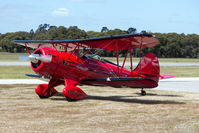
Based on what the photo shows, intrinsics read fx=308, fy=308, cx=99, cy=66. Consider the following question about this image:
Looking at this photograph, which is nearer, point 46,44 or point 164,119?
point 164,119

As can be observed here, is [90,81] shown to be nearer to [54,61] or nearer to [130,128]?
[54,61]

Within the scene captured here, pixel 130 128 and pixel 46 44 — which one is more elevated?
pixel 46 44

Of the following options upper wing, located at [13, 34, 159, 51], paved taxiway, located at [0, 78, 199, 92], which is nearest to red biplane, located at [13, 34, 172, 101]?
upper wing, located at [13, 34, 159, 51]

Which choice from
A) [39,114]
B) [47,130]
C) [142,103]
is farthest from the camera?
[142,103]

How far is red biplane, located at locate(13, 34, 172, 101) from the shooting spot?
12.5m

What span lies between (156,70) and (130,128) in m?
6.35

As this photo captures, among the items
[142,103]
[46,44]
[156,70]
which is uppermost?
[46,44]

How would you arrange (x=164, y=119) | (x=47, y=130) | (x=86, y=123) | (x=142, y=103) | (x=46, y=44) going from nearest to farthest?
(x=47, y=130) → (x=86, y=123) → (x=164, y=119) → (x=142, y=103) → (x=46, y=44)

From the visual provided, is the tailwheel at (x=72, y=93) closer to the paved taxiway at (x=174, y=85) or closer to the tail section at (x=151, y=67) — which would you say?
the tail section at (x=151, y=67)

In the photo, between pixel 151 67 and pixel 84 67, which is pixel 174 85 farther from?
pixel 84 67

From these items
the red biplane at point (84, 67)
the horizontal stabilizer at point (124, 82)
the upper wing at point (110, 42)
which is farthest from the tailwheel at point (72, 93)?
the upper wing at point (110, 42)

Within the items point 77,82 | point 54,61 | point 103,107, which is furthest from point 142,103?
point 54,61

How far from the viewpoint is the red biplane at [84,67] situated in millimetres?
12516

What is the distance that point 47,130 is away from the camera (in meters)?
7.54
